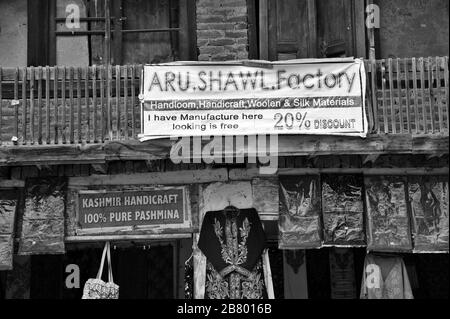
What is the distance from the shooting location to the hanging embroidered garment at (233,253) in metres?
9.20

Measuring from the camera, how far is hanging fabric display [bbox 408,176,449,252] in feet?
29.9

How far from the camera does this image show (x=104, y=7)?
9.95m

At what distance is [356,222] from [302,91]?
173cm

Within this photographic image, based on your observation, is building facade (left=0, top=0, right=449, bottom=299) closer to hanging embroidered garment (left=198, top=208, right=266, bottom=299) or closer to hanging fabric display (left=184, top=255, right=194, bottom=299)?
hanging fabric display (left=184, top=255, right=194, bottom=299)

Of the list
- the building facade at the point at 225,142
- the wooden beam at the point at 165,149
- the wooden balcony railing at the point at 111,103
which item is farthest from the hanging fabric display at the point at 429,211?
the wooden balcony railing at the point at 111,103

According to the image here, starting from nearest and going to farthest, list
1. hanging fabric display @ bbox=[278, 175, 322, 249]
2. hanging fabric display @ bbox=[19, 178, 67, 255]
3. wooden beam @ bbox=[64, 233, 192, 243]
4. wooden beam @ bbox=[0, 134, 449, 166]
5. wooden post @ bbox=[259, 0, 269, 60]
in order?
wooden beam @ bbox=[0, 134, 449, 166]
hanging fabric display @ bbox=[278, 175, 322, 249]
hanging fabric display @ bbox=[19, 178, 67, 255]
wooden beam @ bbox=[64, 233, 192, 243]
wooden post @ bbox=[259, 0, 269, 60]

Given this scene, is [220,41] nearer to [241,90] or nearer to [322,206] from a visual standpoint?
[241,90]

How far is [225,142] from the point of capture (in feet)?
29.1

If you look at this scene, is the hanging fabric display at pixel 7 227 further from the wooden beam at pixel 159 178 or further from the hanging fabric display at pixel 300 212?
the hanging fabric display at pixel 300 212

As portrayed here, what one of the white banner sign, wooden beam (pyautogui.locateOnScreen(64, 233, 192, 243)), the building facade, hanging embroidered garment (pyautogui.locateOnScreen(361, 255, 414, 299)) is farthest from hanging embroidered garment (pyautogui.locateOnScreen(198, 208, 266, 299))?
hanging embroidered garment (pyautogui.locateOnScreen(361, 255, 414, 299))

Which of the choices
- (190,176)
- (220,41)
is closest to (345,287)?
(190,176)

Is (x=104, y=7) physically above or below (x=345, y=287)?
above

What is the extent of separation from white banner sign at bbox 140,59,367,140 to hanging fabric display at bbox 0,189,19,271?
6.47ft

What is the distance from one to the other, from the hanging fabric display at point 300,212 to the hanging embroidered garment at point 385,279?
735 mm
